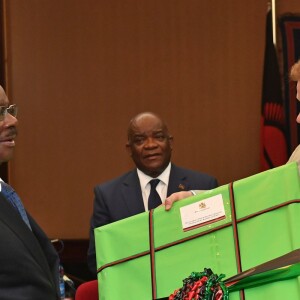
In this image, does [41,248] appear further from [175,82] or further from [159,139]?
[175,82]

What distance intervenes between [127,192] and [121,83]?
77.8 inches

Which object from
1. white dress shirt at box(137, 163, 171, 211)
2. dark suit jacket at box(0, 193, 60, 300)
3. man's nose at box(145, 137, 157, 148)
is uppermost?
man's nose at box(145, 137, 157, 148)

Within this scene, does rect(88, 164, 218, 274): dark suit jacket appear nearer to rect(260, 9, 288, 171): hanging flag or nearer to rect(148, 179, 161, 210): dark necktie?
rect(148, 179, 161, 210): dark necktie

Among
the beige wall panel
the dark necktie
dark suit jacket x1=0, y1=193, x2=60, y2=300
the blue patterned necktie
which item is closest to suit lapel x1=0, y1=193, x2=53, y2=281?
dark suit jacket x1=0, y1=193, x2=60, y2=300

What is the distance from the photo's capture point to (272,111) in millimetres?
5488

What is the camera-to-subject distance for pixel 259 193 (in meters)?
2.12

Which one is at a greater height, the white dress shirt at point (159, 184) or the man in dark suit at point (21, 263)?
the white dress shirt at point (159, 184)

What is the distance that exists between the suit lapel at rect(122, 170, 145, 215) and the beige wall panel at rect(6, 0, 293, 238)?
1.79 metres

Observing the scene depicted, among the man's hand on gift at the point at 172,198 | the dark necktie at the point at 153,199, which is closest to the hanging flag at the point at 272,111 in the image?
the dark necktie at the point at 153,199

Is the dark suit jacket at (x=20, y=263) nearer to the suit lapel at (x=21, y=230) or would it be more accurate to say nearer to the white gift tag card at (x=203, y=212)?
the suit lapel at (x=21, y=230)

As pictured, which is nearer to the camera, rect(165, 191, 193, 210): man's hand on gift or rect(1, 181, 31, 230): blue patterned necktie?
rect(165, 191, 193, 210): man's hand on gift

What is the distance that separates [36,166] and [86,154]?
16.2 inches

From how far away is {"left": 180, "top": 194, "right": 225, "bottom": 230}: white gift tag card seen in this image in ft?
7.19

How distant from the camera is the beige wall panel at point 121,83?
5746mm
